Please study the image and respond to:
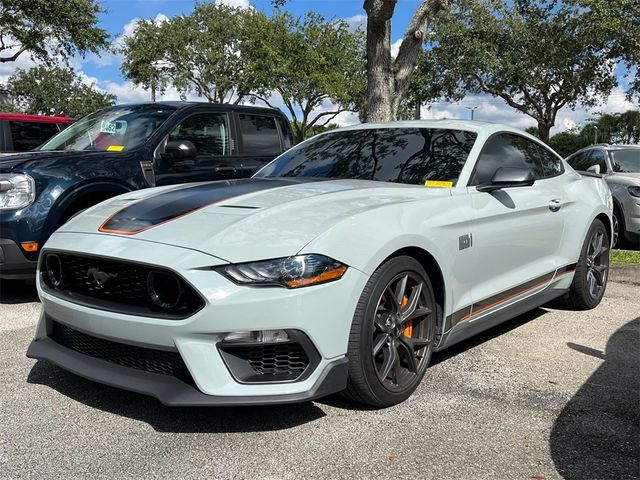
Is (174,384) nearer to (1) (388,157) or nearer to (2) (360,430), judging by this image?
(2) (360,430)

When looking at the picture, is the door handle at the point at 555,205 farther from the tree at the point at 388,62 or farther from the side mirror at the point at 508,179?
the tree at the point at 388,62

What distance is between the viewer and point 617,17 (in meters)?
16.9

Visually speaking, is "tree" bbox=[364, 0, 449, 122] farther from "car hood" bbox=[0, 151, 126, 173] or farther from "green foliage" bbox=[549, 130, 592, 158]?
"green foliage" bbox=[549, 130, 592, 158]

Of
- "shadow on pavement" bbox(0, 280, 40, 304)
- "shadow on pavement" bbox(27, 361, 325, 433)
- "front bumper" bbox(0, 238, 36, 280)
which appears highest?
"front bumper" bbox(0, 238, 36, 280)

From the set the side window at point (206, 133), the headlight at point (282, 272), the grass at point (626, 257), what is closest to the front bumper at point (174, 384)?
the headlight at point (282, 272)

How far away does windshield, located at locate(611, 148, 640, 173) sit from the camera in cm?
895

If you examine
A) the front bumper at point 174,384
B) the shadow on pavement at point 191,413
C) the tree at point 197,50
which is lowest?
the shadow on pavement at point 191,413

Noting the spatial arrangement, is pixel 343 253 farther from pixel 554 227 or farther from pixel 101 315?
pixel 554 227

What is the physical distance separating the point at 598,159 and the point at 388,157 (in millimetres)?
6637

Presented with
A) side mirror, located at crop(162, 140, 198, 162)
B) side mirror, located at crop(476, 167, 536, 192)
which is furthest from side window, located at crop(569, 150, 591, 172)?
side mirror, located at crop(162, 140, 198, 162)

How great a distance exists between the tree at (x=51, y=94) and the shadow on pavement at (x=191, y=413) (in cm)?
5303

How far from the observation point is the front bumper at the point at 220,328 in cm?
259

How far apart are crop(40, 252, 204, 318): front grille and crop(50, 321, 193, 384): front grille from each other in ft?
0.58

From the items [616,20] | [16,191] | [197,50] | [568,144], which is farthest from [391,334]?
[568,144]
